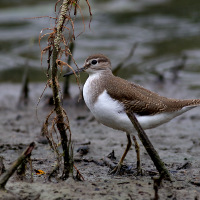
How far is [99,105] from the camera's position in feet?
18.4

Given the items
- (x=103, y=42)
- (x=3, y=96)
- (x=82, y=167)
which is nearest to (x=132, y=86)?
(x=82, y=167)

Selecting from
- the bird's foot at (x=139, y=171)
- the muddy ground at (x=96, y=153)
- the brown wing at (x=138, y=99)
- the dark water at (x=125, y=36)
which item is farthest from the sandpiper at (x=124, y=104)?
the dark water at (x=125, y=36)

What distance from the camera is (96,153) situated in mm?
6605

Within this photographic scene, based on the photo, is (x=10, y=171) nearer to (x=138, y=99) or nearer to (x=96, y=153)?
(x=138, y=99)

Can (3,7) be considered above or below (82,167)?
above

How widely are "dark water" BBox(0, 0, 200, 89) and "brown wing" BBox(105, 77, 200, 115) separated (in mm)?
5346

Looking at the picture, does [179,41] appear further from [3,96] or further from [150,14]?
[3,96]

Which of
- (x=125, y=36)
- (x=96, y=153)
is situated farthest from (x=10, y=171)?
(x=125, y=36)

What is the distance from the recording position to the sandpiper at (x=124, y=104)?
18.4 feet

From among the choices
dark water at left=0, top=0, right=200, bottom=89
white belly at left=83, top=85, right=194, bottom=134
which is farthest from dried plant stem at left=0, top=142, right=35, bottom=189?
dark water at left=0, top=0, right=200, bottom=89

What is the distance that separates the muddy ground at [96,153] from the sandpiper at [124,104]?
0.60 m

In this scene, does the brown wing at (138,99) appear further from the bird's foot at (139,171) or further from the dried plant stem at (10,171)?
the dried plant stem at (10,171)

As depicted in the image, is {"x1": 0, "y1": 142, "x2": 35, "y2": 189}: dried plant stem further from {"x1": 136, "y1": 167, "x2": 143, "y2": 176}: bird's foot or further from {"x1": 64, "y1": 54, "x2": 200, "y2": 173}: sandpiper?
{"x1": 136, "y1": 167, "x2": 143, "y2": 176}: bird's foot

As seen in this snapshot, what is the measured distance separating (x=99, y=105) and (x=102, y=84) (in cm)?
42
